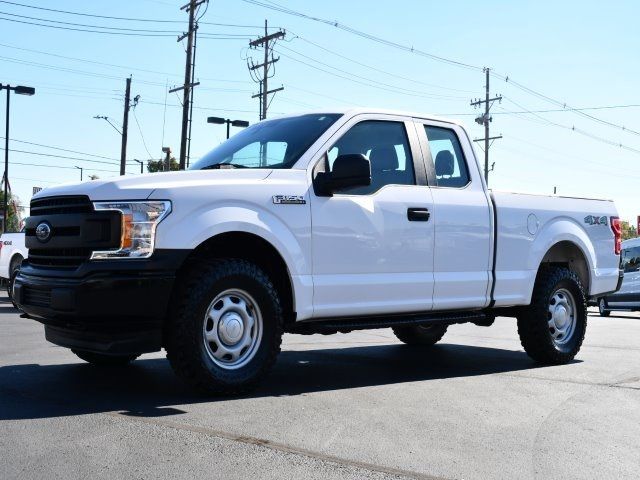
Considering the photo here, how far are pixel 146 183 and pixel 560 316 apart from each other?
465cm

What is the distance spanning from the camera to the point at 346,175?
5.73 metres

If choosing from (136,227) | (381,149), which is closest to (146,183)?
(136,227)

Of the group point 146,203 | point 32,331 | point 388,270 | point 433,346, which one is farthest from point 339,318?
point 32,331

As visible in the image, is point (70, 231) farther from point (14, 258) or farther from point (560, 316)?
point (14, 258)

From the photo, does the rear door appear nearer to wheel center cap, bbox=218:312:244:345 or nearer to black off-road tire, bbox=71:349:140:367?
wheel center cap, bbox=218:312:244:345

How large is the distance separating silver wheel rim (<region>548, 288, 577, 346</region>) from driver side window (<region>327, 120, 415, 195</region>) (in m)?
2.30

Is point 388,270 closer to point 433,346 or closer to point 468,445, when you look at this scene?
point 468,445

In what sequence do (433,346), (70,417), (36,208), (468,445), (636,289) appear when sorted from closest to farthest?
Result: (468,445)
(70,417)
(36,208)
(433,346)
(636,289)

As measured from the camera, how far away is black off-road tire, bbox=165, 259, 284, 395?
201 inches

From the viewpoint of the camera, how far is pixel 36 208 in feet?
18.9

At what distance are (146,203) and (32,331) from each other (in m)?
5.52

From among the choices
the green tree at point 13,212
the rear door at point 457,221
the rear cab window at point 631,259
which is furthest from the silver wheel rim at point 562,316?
the green tree at point 13,212

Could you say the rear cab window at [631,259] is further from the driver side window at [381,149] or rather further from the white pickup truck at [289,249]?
the driver side window at [381,149]

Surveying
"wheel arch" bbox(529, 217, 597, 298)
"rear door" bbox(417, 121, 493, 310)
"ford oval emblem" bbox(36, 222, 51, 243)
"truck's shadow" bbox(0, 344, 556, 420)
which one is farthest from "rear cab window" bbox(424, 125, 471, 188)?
"ford oval emblem" bbox(36, 222, 51, 243)
